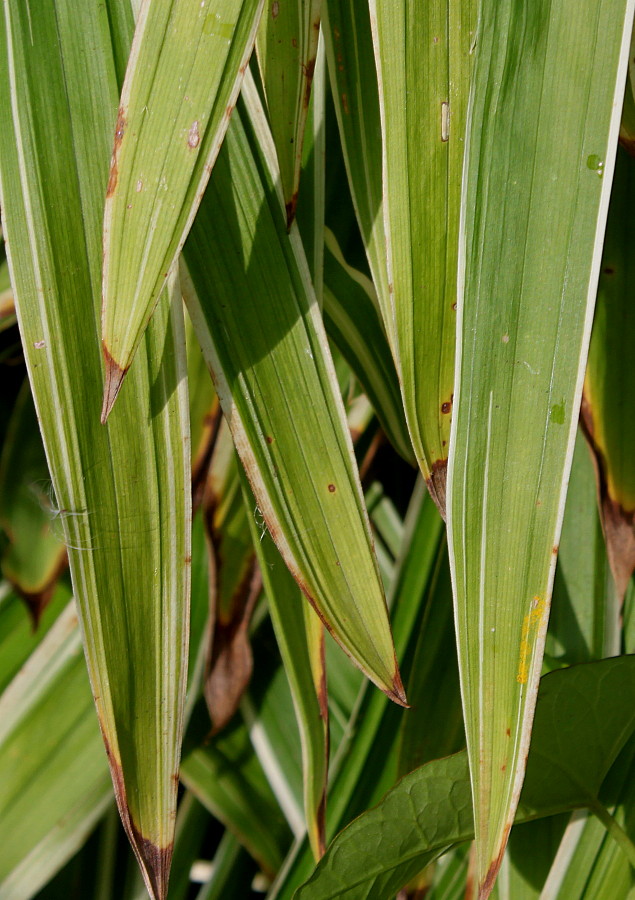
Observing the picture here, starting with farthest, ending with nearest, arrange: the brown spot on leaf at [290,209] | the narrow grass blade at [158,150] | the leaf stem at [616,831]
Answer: the leaf stem at [616,831] → the brown spot on leaf at [290,209] → the narrow grass blade at [158,150]

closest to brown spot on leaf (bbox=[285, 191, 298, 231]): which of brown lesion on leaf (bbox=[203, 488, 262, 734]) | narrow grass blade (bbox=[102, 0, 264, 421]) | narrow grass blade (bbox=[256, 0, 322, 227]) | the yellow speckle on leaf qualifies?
narrow grass blade (bbox=[256, 0, 322, 227])

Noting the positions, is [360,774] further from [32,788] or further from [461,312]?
[461,312]

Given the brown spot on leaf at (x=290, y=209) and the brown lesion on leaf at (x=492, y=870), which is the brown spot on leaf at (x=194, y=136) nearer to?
the brown spot on leaf at (x=290, y=209)

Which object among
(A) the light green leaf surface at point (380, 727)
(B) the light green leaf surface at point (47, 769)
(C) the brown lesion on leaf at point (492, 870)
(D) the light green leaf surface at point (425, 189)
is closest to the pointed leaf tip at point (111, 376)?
(D) the light green leaf surface at point (425, 189)

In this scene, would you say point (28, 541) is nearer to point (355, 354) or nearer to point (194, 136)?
point (355, 354)

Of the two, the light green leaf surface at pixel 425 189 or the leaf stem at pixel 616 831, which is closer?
the light green leaf surface at pixel 425 189

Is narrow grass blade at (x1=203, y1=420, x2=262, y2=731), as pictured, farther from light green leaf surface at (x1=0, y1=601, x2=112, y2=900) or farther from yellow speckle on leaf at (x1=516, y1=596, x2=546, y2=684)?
yellow speckle on leaf at (x1=516, y1=596, x2=546, y2=684)
